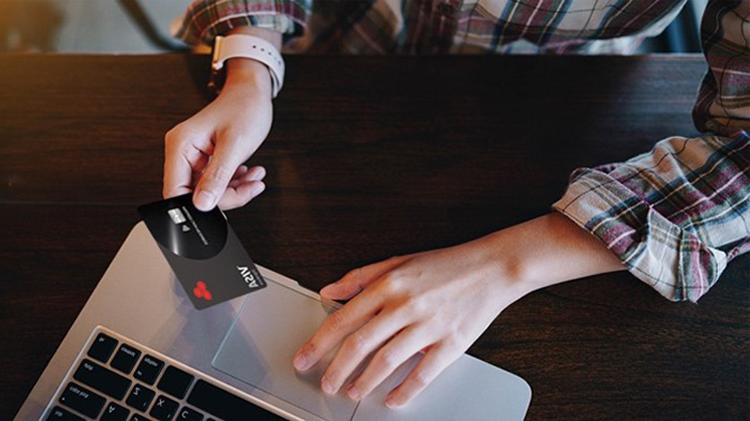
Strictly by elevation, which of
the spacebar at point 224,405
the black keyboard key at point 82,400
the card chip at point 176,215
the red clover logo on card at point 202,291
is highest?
the card chip at point 176,215

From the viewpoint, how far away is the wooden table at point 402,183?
59cm

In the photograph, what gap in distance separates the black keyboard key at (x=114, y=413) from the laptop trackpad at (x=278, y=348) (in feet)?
0.26

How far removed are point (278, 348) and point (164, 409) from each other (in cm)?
10

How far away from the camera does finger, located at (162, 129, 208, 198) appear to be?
634 mm

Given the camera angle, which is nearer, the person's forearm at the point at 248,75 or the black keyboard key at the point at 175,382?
the black keyboard key at the point at 175,382

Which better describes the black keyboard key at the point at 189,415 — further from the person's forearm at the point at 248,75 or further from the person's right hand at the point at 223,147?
the person's forearm at the point at 248,75

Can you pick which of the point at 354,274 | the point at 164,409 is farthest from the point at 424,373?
the point at 164,409

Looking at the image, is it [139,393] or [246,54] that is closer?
[139,393]

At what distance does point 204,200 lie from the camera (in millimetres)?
602

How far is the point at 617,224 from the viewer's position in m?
0.60

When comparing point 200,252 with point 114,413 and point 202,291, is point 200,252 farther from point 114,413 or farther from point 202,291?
point 114,413

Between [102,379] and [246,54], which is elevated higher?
[246,54]

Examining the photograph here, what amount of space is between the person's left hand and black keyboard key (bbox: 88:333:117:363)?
158 millimetres

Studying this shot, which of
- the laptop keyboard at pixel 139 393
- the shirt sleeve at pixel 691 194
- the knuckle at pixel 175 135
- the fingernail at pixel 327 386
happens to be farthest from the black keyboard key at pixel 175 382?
the shirt sleeve at pixel 691 194
